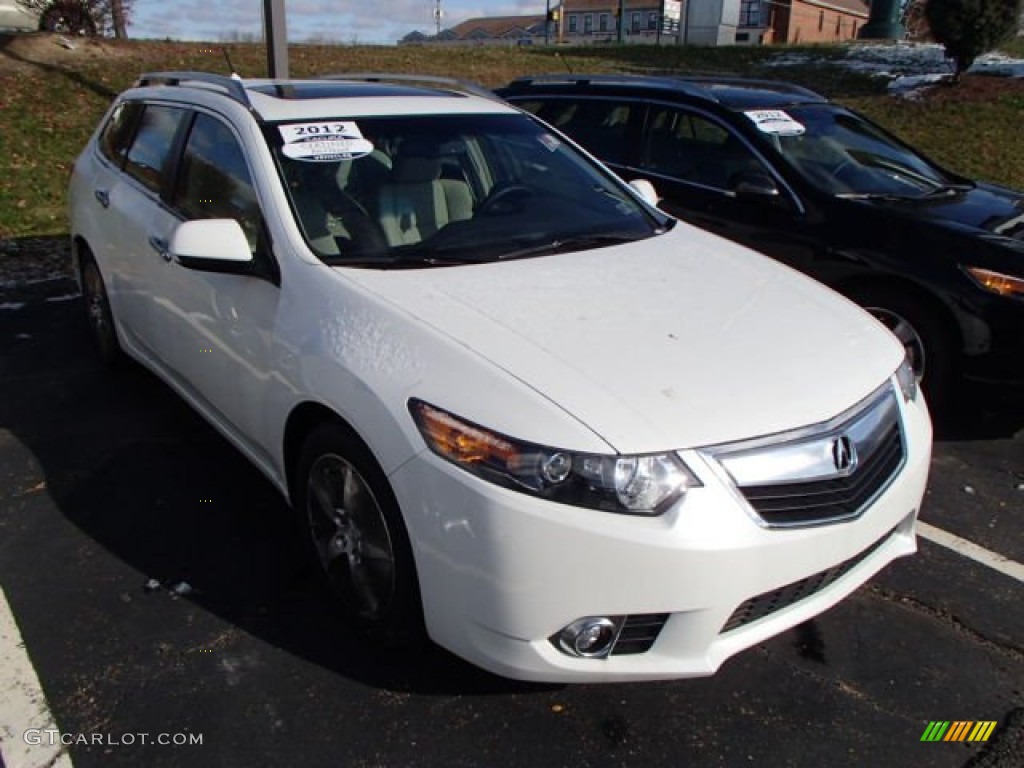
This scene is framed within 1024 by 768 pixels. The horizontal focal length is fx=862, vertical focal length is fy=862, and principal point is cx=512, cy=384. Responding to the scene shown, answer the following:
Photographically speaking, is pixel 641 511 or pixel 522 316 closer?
pixel 641 511

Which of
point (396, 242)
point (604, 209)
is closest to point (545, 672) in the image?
point (396, 242)

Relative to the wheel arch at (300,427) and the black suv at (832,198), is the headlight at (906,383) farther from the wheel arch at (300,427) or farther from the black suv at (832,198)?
the wheel arch at (300,427)

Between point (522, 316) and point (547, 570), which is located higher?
point (522, 316)

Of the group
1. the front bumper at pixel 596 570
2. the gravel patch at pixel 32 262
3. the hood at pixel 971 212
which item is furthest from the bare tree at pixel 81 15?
the front bumper at pixel 596 570

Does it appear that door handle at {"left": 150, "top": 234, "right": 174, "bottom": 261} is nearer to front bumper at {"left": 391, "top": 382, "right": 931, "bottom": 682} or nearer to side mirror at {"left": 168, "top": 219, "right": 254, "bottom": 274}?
side mirror at {"left": 168, "top": 219, "right": 254, "bottom": 274}

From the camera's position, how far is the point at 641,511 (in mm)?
2092

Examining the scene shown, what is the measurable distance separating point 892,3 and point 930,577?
78.2 feet

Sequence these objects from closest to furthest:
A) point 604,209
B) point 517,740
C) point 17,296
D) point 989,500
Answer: point 517,740
point 604,209
point 989,500
point 17,296

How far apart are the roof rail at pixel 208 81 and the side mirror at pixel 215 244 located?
0.70m

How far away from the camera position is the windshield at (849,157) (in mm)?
4910

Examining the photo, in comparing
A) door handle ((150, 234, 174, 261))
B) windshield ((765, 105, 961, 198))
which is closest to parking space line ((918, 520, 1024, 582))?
windshield ((765, 105, 961, 198))

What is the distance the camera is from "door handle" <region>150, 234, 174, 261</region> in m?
3.59

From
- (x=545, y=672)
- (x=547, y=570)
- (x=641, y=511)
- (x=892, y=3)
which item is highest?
(x=892, y=3)

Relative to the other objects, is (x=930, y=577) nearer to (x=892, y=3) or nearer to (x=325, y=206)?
(x=325, y=206)
